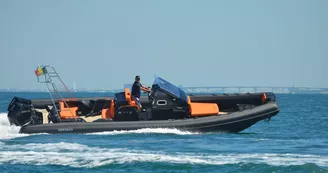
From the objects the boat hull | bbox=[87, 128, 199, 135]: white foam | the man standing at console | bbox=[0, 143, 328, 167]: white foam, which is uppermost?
the man standing at console

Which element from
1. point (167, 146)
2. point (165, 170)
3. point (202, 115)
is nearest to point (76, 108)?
point (202, 115)

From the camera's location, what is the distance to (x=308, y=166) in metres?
14.1

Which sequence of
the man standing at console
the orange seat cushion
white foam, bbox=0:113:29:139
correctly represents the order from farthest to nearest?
the orange seat cushion
the man standing at console
white foam, bbox=0:113:29:139

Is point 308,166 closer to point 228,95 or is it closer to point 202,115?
point 202,115

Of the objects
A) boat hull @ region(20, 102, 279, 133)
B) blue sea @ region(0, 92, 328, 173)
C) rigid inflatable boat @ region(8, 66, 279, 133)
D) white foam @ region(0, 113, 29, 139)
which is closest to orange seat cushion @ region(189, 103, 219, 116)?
rigid inflatable boat @ region(8, 66, 279, 133)

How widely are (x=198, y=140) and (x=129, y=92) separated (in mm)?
3501

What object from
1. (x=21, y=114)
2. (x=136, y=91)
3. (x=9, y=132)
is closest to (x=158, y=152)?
(x=136, y=91)

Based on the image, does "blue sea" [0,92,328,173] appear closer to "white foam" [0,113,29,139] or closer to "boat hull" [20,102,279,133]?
"white foam" [0,113,29,139]

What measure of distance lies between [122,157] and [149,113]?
626 centimetres

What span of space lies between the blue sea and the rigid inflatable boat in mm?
293

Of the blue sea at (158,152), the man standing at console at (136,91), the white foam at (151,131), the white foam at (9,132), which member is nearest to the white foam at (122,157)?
the blue sea at (158,152)

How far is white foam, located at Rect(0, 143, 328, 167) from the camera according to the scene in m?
14.7

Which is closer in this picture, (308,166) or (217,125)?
(308,166)

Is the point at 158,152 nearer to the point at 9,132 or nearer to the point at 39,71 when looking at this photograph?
the point at 9,132
